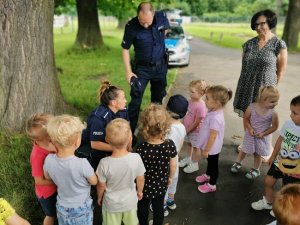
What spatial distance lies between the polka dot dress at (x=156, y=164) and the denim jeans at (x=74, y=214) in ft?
1.89

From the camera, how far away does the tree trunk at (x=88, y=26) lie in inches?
684

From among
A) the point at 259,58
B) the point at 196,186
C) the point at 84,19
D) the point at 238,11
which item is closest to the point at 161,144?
the point at 196,186

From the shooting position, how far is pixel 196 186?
14.8 feet

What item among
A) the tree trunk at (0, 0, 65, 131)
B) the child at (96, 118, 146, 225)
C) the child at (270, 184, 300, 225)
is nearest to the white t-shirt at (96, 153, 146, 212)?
the child at (96, 118, 146, 225)

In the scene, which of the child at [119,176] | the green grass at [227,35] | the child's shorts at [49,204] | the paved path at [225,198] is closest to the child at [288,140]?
the paved path at [225,198]

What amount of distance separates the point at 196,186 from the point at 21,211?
217 cm

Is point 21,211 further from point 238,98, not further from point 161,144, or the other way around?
point 238,98

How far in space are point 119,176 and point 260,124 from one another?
228cm

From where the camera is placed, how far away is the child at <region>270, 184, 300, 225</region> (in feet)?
6.97

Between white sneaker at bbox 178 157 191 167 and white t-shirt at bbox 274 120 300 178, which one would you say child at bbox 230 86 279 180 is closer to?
white t-shirt at bbox 274 120 300 178

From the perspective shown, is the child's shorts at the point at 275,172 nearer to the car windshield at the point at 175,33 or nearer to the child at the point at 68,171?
the child at the point at 68,171

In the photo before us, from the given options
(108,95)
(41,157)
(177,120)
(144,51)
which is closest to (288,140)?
(177,120)

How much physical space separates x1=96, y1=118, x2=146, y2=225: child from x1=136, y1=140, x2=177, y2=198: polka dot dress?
13cm

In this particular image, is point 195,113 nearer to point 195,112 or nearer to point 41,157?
point 195,112
